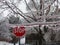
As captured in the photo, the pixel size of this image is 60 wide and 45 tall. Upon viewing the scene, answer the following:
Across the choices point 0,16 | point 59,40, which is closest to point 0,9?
point 0,16

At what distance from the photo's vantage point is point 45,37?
1842 cm

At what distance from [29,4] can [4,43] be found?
3767 mm

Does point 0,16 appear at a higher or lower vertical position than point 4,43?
higher

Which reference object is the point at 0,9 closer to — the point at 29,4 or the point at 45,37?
the point at 29,4

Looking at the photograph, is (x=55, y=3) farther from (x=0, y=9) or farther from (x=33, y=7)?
(x=0, y=9)

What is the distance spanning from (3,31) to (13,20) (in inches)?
89.6

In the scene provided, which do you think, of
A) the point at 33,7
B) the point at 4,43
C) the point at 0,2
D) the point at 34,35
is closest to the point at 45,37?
the point at 34,35

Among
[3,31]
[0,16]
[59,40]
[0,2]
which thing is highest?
[0,2]

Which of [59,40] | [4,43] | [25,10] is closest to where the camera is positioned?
[4,43]

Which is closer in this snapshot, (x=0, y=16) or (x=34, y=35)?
(x=0, y=16)

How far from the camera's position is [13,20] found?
17.8 metres

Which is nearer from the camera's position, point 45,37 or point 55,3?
point 55,3

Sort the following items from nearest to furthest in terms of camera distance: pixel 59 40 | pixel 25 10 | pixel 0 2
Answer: pixel 0 2 < pixel 25 10 < pixel 59 40

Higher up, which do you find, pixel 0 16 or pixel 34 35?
pixel 0 16
